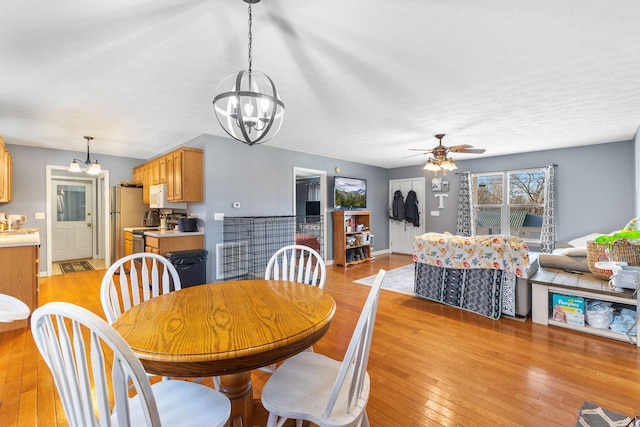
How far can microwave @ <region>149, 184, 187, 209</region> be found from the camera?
15.6 feet

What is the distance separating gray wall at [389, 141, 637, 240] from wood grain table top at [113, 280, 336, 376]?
5570 millimetres

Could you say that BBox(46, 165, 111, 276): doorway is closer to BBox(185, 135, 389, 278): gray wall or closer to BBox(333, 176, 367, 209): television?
BBox(185, 135, 389, 278): gray wall

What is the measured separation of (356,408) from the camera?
3.74 ft

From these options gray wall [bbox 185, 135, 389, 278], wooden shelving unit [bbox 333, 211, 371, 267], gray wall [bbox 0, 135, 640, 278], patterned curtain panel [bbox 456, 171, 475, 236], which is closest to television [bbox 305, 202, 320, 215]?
gray wall [bbox 185, 135, 389, 278]

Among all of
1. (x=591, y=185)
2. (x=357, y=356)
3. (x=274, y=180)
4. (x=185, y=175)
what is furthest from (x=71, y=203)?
(x=591, y=185)

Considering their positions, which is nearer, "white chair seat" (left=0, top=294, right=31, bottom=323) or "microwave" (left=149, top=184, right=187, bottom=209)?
"white chair seat" (left=0, top=294, right=31, bottom=323)

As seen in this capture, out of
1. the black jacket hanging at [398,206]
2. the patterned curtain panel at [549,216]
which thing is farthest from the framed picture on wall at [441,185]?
the patterned curtain panel at [549,216]

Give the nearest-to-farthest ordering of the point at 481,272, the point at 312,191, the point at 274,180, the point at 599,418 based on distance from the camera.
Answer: the point at 599,418 → the point at 481,272 → the point at 274,180 → the point at 312,191

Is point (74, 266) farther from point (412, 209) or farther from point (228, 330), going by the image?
point (412, 209)

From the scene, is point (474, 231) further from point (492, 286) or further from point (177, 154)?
point (177, 154)

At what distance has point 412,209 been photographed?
7082 mm

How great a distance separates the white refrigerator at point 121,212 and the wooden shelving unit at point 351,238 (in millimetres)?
4029

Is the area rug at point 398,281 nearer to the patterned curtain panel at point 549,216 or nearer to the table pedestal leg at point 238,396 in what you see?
the patterned curtain panel at point 549,216

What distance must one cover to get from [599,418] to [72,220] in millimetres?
8996
